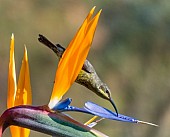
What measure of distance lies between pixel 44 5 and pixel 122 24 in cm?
72

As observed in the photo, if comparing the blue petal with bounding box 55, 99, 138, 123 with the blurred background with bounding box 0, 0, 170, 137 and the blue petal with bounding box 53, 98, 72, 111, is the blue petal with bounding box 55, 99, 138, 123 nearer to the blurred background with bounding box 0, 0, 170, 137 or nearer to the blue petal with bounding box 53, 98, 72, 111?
the blue petal with bounding box 53, 98, 72, 111

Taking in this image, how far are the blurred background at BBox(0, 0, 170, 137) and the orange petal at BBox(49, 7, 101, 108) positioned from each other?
2.71m

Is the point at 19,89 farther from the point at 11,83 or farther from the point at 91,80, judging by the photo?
the point at 91,80

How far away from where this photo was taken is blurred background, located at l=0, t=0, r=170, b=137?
3910mm

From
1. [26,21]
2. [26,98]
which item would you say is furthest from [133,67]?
[26,98]

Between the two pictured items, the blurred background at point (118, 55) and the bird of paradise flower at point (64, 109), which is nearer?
the bird of paradise flower at point (64, 109)

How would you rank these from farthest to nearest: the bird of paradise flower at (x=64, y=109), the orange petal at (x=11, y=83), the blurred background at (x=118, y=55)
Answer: the blurred background at (x=118, y=55)
the orange petal at (x=11, y=83)
the bird of paradise flower at (x=64, y=109)

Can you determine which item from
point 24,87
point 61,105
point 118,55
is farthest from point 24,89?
point 118,55

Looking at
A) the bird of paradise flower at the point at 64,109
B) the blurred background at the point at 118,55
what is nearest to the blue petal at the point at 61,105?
the bird of paradise flower at the point at 64,109

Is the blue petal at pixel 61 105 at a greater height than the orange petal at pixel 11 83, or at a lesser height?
lesser

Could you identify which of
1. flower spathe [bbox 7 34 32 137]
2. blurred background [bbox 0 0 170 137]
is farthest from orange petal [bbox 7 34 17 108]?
blurred background [bbox 0 0 170 137]

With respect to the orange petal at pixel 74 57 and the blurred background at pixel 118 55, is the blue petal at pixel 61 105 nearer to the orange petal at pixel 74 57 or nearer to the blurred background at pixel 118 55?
the orange petal at pixel 74 57

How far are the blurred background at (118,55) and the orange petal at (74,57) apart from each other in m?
2.71

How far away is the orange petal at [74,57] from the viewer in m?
0.87
